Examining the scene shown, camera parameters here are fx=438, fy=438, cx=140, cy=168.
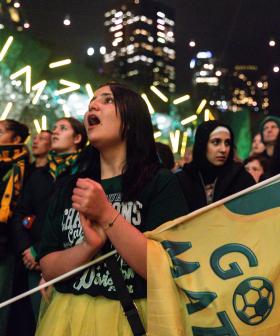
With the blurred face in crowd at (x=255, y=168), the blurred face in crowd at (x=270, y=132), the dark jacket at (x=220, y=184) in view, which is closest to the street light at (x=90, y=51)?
the blurred face in crowd at (x=270, y=132)

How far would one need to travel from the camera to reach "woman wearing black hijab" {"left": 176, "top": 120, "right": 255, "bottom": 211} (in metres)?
3.10

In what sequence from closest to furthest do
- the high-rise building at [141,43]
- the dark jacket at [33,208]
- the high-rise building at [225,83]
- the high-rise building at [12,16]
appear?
1. the dark jacket at [33,208]
2. the high-rise building at [141,43]
3. the high-rise building at [12,16]
4. the high-rise building at [225,83]

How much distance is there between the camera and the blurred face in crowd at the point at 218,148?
130 inches

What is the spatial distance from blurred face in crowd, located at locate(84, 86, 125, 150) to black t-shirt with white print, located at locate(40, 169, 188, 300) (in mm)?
157

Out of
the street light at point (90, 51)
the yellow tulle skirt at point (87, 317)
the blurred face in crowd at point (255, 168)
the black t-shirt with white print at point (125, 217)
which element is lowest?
the yellow tulle skirt at point (87, 317)

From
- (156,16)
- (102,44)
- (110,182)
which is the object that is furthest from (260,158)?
(102,44)

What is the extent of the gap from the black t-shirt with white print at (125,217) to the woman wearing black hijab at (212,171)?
4.46 feet

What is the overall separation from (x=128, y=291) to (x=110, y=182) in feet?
1.50

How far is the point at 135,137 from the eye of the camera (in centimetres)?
178

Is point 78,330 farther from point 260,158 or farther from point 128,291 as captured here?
point 260,158

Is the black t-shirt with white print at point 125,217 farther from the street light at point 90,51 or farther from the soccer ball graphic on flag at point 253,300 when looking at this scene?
the street light at point 90,51

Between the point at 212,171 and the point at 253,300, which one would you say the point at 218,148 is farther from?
the point at 253,300

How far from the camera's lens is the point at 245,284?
1.39m

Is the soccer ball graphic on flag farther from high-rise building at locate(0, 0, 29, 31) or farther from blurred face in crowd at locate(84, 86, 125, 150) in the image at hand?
high-rise building at locate(0, 0, 29, 31)
